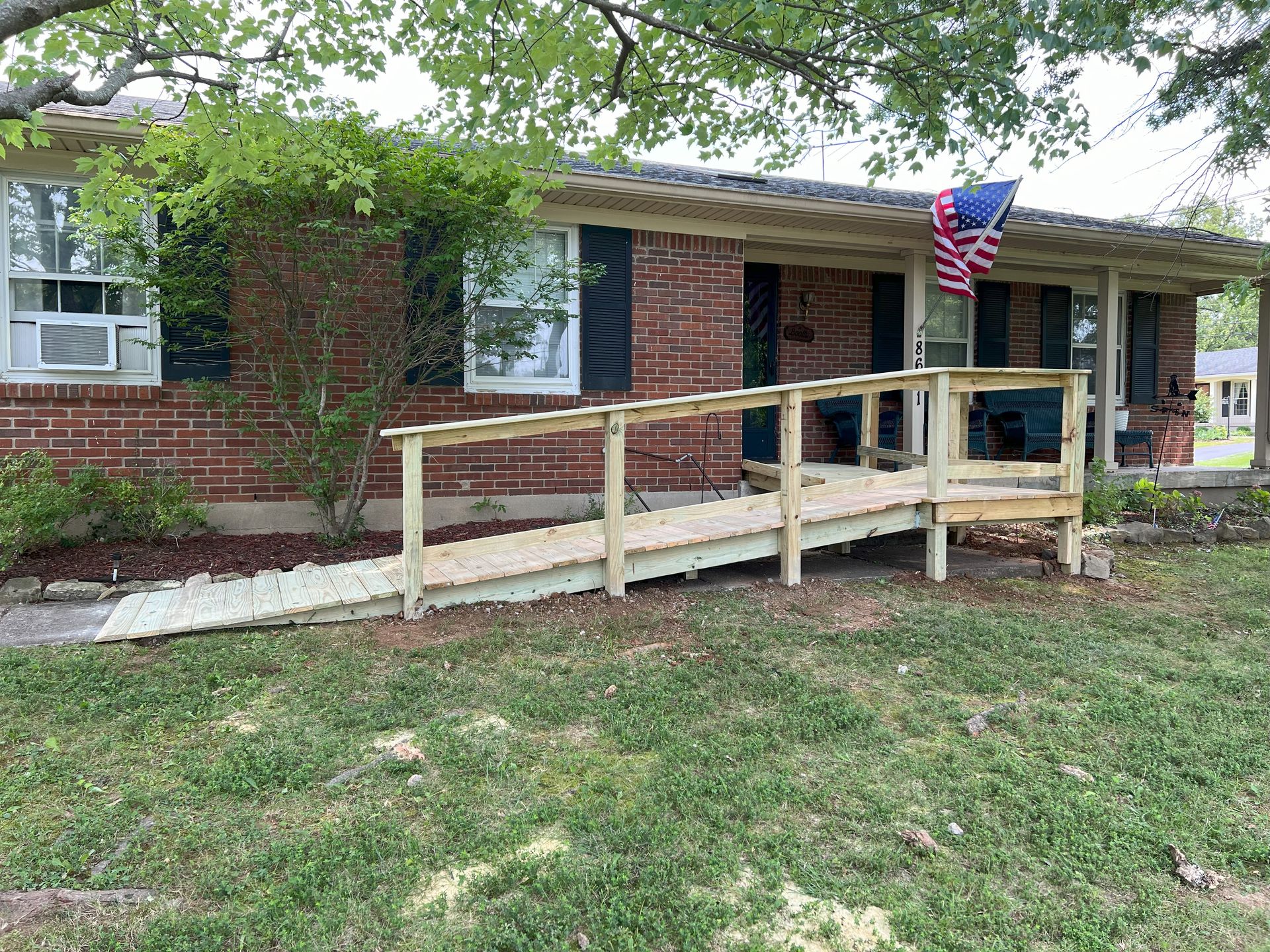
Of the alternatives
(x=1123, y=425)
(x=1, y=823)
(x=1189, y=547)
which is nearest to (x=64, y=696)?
(x=1, y=823)

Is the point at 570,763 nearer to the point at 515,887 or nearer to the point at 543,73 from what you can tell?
the point at 515,887

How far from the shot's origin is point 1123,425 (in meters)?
9.94

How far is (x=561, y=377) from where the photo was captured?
7121 mm

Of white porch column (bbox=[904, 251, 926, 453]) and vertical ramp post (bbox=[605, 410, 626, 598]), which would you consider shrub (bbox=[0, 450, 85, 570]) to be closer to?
vertical ramp post (bbox=[605, 410, 626, 598])

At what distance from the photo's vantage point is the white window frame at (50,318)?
5.52 m

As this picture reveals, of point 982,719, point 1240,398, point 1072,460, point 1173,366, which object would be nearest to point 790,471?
point 982,719

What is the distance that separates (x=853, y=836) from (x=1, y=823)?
97.5 inches

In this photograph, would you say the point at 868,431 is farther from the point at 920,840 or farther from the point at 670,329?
the point at 920,840

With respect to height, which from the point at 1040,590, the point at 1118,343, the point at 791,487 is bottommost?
the point at 1040,590

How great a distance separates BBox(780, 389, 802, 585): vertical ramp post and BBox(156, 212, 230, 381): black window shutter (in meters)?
3.98

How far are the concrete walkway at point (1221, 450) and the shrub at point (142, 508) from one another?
2421 cm

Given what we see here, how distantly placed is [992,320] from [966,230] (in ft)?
8.52

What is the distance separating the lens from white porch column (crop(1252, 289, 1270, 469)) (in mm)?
9523

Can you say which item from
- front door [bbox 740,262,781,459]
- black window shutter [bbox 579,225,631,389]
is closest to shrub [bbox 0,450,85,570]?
black window shutter [bbox 579,225,631,389]
